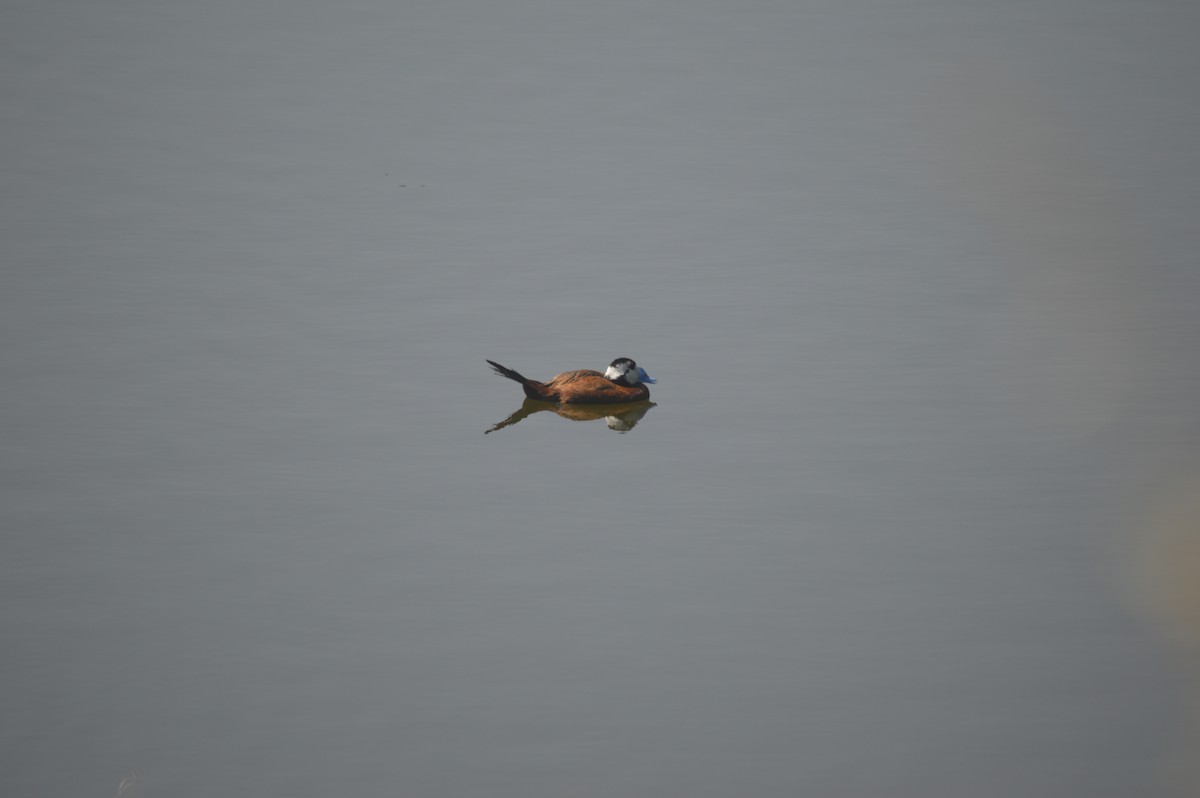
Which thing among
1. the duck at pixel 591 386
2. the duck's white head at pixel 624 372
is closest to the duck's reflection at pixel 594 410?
the duck at pixel 591 386

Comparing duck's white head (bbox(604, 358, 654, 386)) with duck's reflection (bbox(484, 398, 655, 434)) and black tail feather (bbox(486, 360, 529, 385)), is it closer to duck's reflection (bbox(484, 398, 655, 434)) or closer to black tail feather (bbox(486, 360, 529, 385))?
duck's reflection (bbox(484, 398, 655, 434))

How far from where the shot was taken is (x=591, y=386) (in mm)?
12453

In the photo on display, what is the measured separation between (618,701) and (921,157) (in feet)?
38.8

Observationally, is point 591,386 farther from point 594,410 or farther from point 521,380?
point 521,380

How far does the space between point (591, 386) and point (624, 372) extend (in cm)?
28

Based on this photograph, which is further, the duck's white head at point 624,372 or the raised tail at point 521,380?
the duck's white head at point 624,372

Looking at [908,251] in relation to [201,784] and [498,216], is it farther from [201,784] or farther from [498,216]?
[201,784]

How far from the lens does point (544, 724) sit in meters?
7.67

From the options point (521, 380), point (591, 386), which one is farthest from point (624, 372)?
point (521, 380)

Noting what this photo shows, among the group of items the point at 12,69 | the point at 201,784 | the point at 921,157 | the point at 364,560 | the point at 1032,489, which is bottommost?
the point at 201,784

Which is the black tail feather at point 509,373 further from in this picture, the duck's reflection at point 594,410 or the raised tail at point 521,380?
the duck's reflection at point 594,410

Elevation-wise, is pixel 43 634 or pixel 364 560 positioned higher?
pixel 364 560

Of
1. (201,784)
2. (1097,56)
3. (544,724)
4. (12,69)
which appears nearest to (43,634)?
(201,784)

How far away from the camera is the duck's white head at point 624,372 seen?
12477mm
